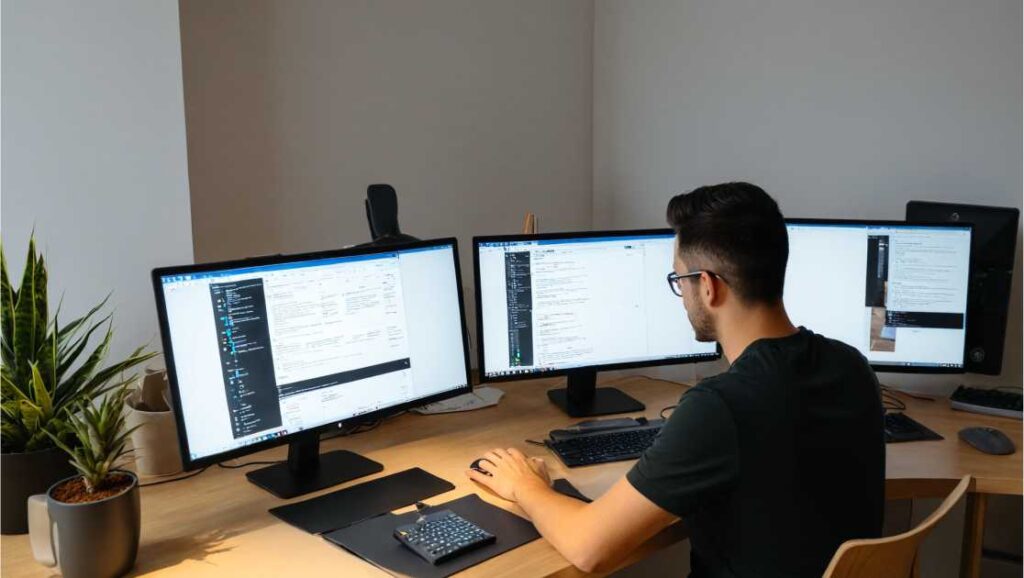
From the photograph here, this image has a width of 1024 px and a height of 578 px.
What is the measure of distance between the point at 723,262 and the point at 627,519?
46cm

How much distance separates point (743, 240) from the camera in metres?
1.62

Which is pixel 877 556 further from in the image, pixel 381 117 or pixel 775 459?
pixel 381 117

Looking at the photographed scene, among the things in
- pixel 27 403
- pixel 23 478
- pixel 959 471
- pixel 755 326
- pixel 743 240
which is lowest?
pixel 959 471

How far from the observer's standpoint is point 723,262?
5.37 ft

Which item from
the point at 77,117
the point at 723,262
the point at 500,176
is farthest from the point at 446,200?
the point at 723,262

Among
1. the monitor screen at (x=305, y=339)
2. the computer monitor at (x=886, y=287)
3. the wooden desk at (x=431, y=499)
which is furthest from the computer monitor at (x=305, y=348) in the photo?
the computer monitor at (x=886, y=287)

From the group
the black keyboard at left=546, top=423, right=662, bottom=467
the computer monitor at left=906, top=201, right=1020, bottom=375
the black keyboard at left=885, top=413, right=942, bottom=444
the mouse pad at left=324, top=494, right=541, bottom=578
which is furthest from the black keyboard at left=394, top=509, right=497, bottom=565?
the computer monitor at left=906, top=201, right=1020, bottom=375

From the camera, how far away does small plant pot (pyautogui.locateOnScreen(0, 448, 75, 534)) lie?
162 centimetres

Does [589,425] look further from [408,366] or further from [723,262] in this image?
[723,262]

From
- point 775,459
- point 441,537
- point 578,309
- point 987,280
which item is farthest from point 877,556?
point 987,280

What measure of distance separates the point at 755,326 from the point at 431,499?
69 cm

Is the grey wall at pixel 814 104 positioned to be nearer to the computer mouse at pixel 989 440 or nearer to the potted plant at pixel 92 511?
the computer mouse at pixel 989 440

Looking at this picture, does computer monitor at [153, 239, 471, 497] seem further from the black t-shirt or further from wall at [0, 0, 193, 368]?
the black t-shirt

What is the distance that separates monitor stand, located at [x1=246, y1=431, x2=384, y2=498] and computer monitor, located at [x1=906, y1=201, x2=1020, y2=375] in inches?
60.9
